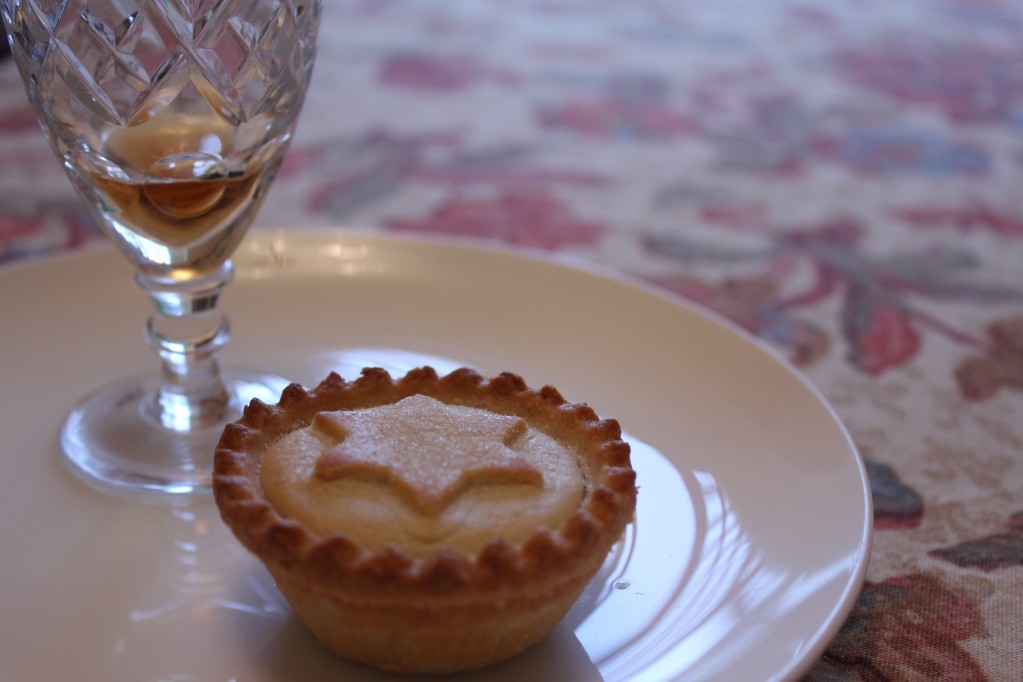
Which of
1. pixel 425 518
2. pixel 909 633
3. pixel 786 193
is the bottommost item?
pixel 786 193

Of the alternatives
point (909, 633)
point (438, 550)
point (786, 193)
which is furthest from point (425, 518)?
point (786, 193)

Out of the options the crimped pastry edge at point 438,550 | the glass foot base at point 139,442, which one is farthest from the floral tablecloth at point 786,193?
the glass foot base at point 139,442

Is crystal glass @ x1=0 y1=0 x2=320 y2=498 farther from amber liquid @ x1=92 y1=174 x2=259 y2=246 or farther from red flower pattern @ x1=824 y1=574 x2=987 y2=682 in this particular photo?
red flower pattern @ x1=824 y1=574 x2=987 y2=682

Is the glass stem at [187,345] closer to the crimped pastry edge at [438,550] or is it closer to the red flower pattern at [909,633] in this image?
the crimped pastry edge at [438,550]

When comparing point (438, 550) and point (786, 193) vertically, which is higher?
point (438, 550)

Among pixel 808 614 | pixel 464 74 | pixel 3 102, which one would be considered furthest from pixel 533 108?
pixel 808 614

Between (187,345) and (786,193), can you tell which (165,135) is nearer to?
(187,345)

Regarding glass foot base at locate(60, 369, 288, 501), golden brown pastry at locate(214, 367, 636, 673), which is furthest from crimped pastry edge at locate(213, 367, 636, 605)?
glass foot base at locate(60, 369, 288, 501)
